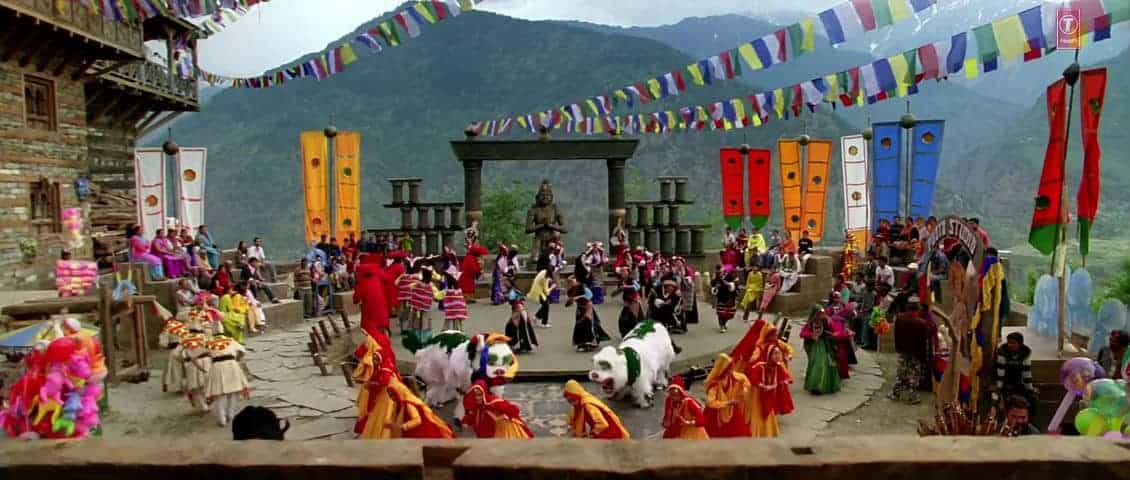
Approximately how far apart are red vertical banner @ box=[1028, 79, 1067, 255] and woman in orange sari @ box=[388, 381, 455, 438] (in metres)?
7.68

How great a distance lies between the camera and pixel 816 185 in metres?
21.2

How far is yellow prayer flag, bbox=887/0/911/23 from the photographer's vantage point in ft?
41.0

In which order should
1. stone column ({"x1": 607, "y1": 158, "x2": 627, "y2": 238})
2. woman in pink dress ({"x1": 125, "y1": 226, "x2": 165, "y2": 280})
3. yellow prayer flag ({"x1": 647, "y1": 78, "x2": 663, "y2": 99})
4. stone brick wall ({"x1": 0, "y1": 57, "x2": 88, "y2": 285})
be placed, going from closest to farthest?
woman in pink dress ({"x1": 125, "y1": 226, "x2": 165, "y2": 280}), stone brick wall ({"x1": 0, "y1": 57, "x2": 88, "y2": 285}), yellow prayer flag ({"x1": 647, "y1": 78, "x2": 663, "y2": 99}), stone column ({"x1": 607, "y1": 158, "x2": 627, "y2": 238})

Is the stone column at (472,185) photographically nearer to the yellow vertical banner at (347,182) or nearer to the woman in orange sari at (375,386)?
the yellow vertical banner at (347,182)

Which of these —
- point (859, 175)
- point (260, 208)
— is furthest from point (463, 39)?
point (859, 175)

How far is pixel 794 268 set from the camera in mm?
18156

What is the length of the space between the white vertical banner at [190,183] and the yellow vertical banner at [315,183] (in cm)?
243

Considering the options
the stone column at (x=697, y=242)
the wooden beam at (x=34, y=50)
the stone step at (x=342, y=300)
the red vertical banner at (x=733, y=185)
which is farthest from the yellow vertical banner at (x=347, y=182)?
the red vertical banner at (x=733, y=185)

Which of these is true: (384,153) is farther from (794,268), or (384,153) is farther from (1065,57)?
(1065,57)

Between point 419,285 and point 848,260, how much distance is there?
1196 cm

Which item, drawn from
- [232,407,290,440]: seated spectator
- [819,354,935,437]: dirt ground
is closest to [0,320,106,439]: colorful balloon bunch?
[232,407,290,440]: seated spectator

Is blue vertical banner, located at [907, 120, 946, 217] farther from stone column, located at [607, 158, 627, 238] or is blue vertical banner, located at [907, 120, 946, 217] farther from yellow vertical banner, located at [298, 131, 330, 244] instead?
yellow vertical banner, located at [298, 131, 330, 244]

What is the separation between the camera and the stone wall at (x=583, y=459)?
3379 mm

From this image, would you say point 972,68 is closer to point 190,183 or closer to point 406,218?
point 406,218
